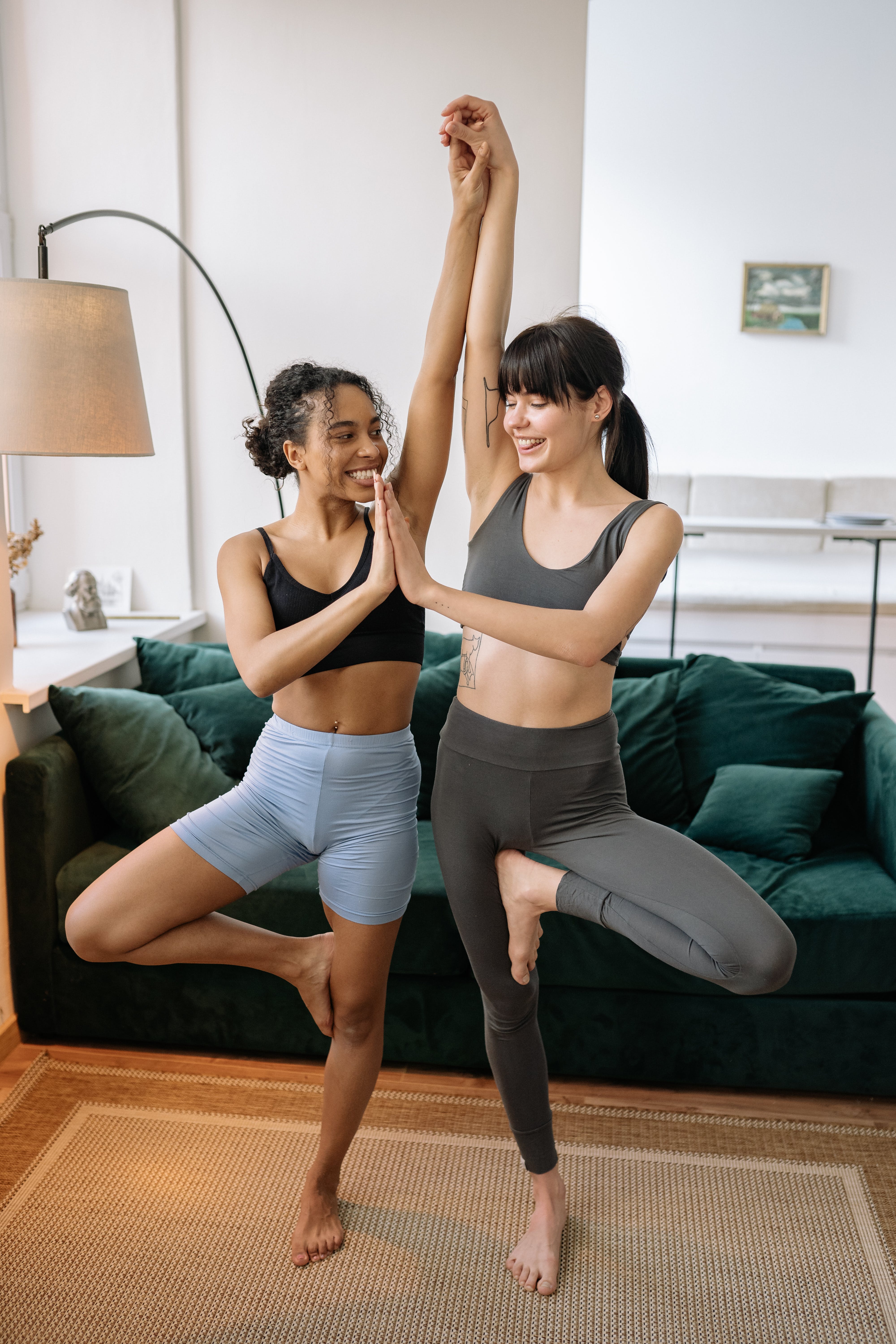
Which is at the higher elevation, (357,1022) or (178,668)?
(178,668)

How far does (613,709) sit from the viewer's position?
10.0ft

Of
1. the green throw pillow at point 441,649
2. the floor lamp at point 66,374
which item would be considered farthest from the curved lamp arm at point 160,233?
the green throw pillow at point 441,649

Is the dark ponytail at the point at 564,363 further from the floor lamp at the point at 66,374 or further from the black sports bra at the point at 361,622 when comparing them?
the floor lamp at the point at 66,374

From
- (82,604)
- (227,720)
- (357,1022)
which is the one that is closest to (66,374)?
(227,720)

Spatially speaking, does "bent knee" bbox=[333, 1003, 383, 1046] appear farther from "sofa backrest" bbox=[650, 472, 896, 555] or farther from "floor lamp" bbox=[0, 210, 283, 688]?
"sofa backrest" bbox=[650, 472, 896, 555]

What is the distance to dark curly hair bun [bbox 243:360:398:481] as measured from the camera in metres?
1.76

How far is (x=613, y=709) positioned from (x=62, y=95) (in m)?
2.66

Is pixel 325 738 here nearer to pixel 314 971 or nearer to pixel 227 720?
pixel 314 971

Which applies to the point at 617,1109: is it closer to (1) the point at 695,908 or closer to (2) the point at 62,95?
(1) the point at 695,908

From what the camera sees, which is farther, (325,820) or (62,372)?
(62,372)

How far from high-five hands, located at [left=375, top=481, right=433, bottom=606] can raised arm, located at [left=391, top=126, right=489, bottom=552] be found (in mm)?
183

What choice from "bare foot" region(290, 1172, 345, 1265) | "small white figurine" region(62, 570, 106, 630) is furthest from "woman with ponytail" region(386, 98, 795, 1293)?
"small white figurine" region(62, 570, 106, 630)

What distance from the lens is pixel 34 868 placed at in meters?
2.54

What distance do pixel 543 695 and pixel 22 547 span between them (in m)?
2.07
